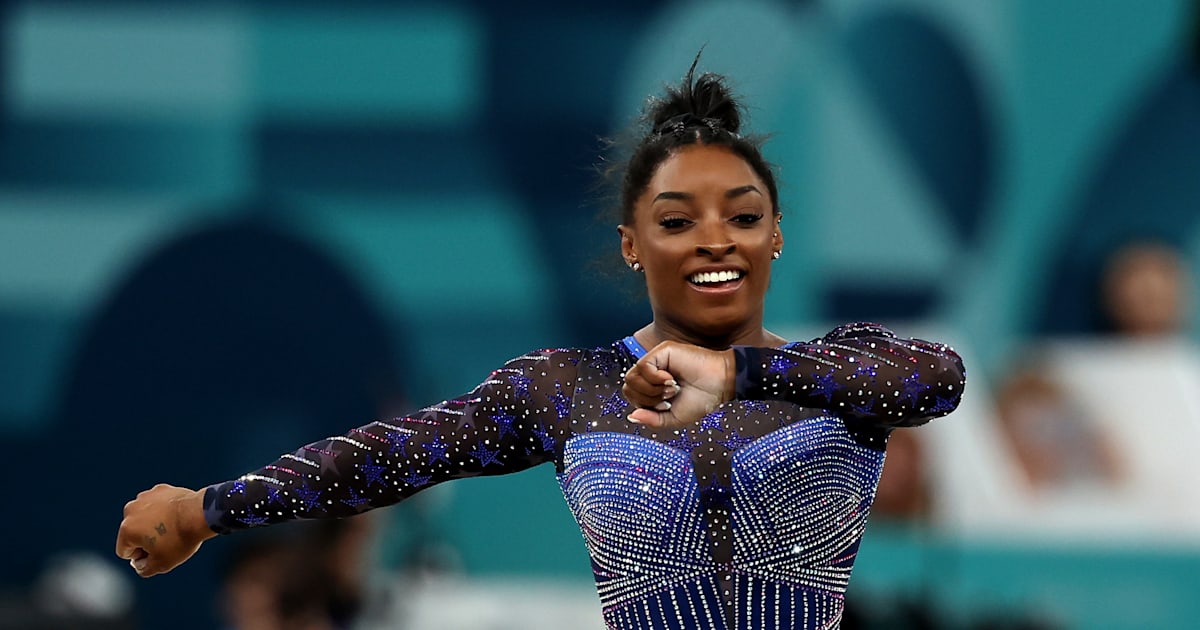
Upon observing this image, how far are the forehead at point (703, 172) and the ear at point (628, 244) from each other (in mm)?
99

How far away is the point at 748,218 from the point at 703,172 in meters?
0.10

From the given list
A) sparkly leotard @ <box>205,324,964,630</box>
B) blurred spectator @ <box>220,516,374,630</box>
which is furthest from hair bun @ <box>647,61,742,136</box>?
blurred spectator @ <box>220,516,374,630</box>

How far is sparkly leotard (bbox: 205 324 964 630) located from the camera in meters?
2.52

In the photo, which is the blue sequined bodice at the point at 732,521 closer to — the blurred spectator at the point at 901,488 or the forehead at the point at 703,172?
the forehead at the point at 703,172

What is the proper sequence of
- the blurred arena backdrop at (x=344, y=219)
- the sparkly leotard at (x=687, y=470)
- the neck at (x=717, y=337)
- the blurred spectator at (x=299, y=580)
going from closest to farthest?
the sparkly leotard at (x=687, y=470), the neck at (x=717, y=337), the blurred spectator at (x=299, y=580), the blurred arena backdrop at (x=344, y=219)

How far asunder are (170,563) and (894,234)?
5833 millimetres

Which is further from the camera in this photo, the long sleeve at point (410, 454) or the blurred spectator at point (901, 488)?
the blurred spectator at point (901, 488)

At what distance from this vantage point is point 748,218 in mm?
2578

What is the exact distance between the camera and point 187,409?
25.0 ft

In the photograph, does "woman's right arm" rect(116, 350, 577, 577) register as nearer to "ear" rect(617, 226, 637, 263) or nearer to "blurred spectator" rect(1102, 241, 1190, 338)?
"ear" rect(617, 226, 637, 263)

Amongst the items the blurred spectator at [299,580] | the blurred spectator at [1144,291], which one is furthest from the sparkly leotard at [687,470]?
the blurred spectator at [1144,291]

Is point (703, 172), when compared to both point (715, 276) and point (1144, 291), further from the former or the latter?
point (1144, 291)

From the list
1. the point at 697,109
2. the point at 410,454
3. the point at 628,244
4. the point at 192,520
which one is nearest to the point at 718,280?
the point at 628,244

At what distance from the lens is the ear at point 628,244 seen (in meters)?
2.71
